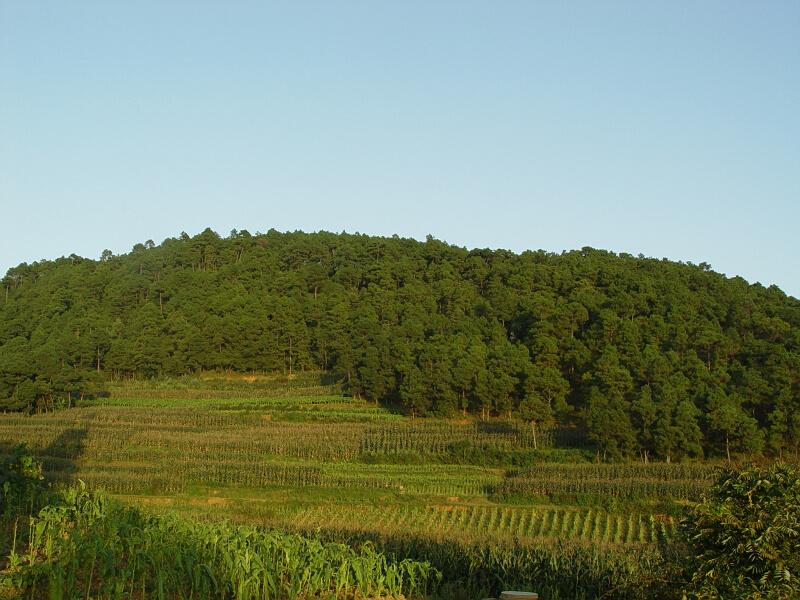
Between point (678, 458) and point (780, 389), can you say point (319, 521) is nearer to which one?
point (678, 458)

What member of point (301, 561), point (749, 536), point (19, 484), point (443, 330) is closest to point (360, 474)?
point (19, 484)

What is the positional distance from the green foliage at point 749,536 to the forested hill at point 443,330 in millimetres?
31928

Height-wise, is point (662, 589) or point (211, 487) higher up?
point (662, 589)

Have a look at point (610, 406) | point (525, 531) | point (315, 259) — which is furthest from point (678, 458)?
point (315, 259)

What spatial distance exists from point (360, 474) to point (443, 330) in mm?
26882

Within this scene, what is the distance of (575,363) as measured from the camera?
56844mm

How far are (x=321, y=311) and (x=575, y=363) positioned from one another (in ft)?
85.9

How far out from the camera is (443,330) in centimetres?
6531

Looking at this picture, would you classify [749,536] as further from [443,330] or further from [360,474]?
[443,330]

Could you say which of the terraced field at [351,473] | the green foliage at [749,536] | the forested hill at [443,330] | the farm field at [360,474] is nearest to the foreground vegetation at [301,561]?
the green foliage at [749,536]

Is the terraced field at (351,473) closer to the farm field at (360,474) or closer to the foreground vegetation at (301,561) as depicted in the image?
the farm field at (360,474)

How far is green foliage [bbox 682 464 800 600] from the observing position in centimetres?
913

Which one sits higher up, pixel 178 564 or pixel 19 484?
pixel 19 484

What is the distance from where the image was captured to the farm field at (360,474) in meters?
32.0
